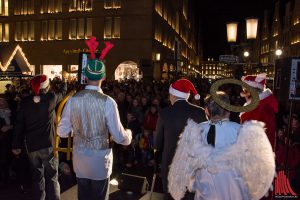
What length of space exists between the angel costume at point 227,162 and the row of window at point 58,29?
3729 cm

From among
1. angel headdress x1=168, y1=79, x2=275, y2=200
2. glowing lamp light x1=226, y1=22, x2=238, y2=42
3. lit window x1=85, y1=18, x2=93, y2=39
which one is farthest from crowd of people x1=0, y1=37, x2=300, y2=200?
lit window x1=85, y1=18, x2=93, y2=39

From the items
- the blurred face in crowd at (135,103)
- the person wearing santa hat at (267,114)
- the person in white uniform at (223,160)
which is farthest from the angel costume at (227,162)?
the blurred face in crowd at (135,103)

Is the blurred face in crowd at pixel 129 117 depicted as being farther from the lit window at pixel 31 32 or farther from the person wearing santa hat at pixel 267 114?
the lit window at pixel 31 32

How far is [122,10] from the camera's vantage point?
39.6m

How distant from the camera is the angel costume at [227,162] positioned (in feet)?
10.5

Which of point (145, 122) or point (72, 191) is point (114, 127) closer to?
point (72, 191)

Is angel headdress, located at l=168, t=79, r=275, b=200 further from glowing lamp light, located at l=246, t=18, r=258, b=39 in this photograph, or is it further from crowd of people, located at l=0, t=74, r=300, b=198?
glowing lamp light, located at l=246, t=18, r=258, b=39

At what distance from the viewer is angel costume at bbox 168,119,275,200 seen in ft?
10.5

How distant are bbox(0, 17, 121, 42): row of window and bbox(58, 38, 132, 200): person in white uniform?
3605 cm

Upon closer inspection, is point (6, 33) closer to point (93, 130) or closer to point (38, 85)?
point (38, 85)

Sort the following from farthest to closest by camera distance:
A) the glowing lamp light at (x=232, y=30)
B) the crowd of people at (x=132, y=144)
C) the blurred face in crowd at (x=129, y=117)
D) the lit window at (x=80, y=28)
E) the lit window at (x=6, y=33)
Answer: the lit window at (x=6, y=33) < the lit window at (x=80, y=28) < the glowing lamp light at (x=232, y=30) < the blurred face in crowd at (x=129, y=117) < the crowd of people at (x=132, y=144)

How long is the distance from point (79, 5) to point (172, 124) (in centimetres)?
3807

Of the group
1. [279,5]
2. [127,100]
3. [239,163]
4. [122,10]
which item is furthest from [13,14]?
[239,163]

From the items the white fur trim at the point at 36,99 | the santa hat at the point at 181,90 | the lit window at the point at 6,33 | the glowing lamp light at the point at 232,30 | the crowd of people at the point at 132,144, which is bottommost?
the crowd of people at the point at 132,144
